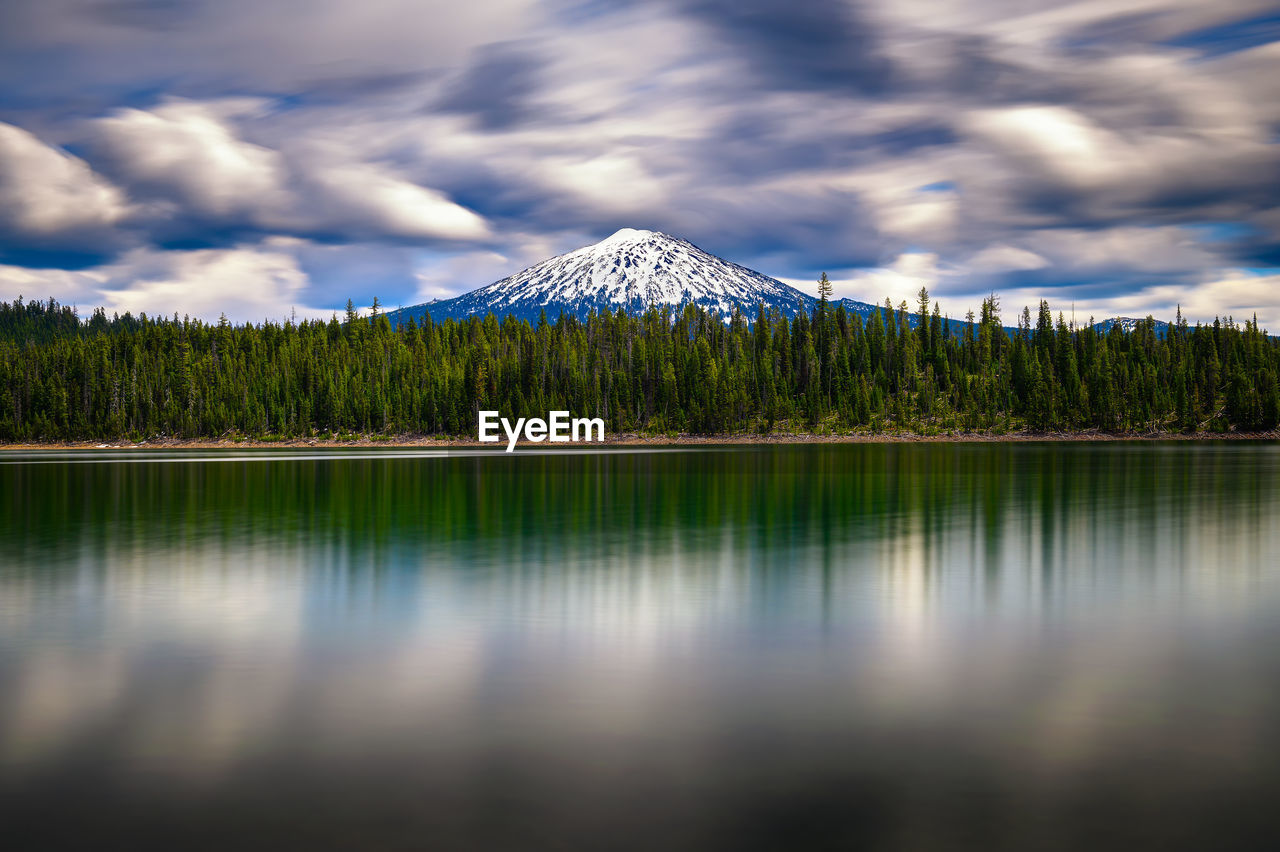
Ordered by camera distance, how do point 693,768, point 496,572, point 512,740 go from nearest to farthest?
point 693,768 < point 512,740 < point 496,572

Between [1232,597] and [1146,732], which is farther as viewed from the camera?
[1232,597]

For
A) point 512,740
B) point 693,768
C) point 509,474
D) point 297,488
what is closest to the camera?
point 693,768

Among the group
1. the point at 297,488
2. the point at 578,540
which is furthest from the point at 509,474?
the point at 578,540

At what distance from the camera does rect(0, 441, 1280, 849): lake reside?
931 cm

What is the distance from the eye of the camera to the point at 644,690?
548 inches

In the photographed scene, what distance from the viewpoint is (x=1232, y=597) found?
22.0 meters

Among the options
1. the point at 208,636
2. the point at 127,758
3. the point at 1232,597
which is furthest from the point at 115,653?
the point at 1232,597

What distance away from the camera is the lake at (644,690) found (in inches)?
367

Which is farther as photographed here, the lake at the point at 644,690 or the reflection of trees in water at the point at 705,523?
the reflection of trees in water at the point at 705,523

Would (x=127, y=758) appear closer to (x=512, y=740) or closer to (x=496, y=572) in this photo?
(x=512, y=740)

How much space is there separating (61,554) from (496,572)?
14.8 meters

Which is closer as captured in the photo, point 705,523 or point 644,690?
point 644,690

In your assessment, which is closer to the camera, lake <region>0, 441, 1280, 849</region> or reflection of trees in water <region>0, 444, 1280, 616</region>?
lake <region>0, 441, 1280, 849</region>

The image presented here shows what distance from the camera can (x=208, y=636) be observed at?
59.9 ft
